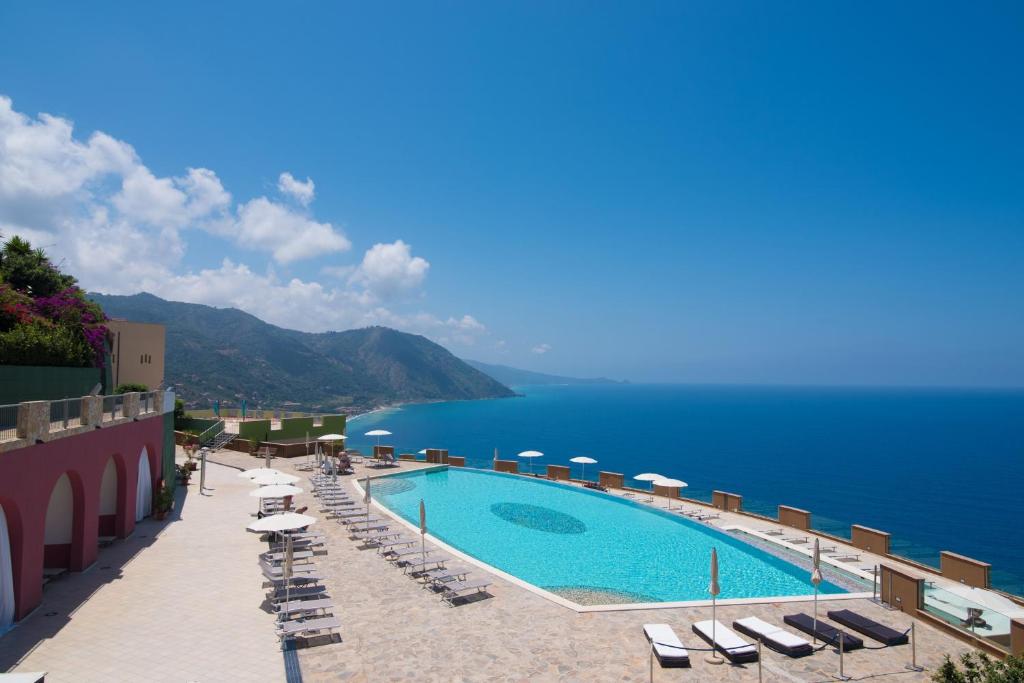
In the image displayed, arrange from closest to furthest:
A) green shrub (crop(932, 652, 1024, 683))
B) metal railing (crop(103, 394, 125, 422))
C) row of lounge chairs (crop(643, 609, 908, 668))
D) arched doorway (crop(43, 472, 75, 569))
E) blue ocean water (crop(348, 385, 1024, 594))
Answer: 1. green shrub (crop(932, 652, 1024, 683))
2. row of lounge chairs (crop(643, 609, 908, 668))
3. arched doorway (crop(43, 472, 75, 569))
4. metal railing (crop(103, 394, 125, 422))
5. blue ocean water (crop(348, 385, 1024, 594))

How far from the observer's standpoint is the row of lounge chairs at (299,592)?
9.73 metres

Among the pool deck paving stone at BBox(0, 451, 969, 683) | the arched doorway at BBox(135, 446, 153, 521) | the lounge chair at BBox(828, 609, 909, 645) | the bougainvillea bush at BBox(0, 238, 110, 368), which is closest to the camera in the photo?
the pool deck paving stone at BBox(0, 451, 969, 683)

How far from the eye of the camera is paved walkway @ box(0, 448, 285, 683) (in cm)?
855

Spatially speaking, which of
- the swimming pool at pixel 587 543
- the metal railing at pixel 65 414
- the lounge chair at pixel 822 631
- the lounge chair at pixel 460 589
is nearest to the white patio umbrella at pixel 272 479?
the swimming pool at pixel 587 543

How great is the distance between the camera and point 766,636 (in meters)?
10.0

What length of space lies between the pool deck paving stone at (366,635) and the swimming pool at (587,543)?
98.0 inches

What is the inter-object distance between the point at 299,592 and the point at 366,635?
7.34 ft

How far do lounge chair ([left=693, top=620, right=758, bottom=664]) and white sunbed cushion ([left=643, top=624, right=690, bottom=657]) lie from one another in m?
0.54

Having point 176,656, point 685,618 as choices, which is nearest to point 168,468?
point 176,656

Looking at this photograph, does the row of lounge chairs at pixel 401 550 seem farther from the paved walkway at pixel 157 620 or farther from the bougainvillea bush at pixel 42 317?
the bougainvillea bush at pixel 42 317

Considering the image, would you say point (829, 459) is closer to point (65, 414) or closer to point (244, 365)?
point (65, 414)

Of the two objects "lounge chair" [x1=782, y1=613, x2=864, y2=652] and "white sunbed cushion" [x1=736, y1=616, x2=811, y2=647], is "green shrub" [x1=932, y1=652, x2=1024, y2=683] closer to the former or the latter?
"white sunbed cushion" [x1=736, y1=616, x2=811, y2=647]

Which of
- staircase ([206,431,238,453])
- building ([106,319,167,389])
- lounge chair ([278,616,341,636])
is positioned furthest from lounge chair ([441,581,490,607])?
staircase ([206,431,238,453])

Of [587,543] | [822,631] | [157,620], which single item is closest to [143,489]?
[157,620]
